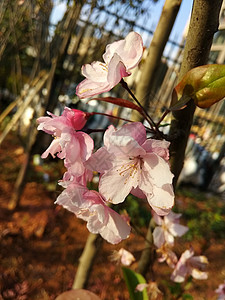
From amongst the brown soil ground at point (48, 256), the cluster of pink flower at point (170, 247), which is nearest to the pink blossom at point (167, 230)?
the cluster of pink flower at point (170, 247)

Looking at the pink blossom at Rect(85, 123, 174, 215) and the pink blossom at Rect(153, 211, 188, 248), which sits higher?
the pink blossom at Rect(85, 123, 174, 215)

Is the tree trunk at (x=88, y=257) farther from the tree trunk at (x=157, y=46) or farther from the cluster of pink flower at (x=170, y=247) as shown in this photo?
the tree trunk at (x=157, y=46)

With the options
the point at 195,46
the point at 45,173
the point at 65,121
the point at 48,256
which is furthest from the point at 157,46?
the point at 45,173

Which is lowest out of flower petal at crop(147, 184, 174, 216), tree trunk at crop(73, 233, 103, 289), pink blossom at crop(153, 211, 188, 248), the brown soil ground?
the brown soil ground

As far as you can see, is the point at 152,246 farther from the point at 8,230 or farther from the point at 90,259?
the point at 8,230

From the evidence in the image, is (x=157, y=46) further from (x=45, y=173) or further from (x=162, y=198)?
(x=45, y=173)

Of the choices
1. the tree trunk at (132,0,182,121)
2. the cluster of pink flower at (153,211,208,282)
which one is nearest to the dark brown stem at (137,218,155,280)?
the cluster of pink flower at (153,211,208,282)

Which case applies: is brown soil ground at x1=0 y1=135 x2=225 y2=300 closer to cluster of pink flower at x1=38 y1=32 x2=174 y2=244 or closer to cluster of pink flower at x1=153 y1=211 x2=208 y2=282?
cluster of pink flower at x1=153 y1=211 x2=208 y2=282

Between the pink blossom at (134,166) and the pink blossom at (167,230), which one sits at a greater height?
the pink blossom at (134,166)
